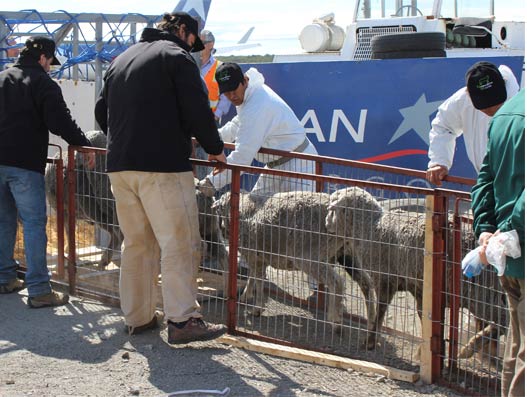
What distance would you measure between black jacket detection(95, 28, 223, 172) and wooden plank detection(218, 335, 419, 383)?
1.23 m

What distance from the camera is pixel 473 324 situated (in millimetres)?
5016

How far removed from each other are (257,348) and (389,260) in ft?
3.52

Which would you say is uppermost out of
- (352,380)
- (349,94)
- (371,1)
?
(371,1)

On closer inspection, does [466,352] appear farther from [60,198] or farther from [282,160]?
[60,198]

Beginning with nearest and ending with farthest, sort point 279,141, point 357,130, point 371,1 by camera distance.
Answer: point 279,141 → point 357,130 → point 371,1

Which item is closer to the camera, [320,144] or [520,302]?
[520,302]

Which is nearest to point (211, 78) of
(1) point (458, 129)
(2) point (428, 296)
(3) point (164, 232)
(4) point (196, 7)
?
(4) point (196, 7)

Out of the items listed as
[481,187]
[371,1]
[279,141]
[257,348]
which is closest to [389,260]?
[257,348]

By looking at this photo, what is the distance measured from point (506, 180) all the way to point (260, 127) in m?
2.97

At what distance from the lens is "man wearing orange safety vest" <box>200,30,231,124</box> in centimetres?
941

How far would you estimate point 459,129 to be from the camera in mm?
5816

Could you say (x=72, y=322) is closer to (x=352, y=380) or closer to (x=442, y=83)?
(x=352, y=380)

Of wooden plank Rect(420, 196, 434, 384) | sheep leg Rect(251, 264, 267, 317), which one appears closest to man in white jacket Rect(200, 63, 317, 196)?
sheep leg Rect(251, 264, 267, 317)

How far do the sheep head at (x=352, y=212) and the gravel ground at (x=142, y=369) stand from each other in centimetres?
90
